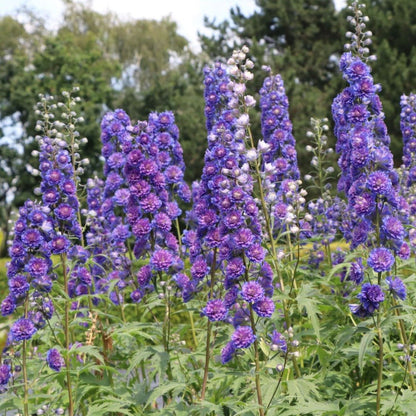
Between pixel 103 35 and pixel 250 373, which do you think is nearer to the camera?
pixel 250 373

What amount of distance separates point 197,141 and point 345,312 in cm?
2056

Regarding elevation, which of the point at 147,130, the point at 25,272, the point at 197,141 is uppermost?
the point at 197,141

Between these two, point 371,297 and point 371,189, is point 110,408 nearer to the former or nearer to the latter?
point 371,297

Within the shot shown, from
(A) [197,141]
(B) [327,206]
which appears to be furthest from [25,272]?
(A) [197,141]

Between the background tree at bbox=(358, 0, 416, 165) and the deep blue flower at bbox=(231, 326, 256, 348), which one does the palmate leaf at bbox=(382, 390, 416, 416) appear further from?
the background tree at bbox=(358, 0, 416, 165)

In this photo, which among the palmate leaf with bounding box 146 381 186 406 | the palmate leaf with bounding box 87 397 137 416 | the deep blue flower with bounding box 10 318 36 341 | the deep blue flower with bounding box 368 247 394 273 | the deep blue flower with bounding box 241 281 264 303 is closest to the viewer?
the deep blue flower with bounding box 368 247 394 273

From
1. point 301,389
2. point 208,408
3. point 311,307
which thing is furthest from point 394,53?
point 208,408

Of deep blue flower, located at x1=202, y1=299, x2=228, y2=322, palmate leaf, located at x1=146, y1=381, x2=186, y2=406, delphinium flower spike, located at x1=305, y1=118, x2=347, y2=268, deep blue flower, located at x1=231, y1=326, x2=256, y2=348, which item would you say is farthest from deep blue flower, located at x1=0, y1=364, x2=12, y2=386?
delphinium flower spike, located at x1=305, y1=118, x2=347, y2=268

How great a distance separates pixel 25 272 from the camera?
4391mm

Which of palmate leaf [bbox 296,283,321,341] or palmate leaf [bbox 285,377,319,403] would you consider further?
palmate leaf [bbox 296,283,321,341]

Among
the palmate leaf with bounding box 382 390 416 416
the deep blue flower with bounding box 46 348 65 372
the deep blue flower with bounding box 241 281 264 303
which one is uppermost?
the deep blue flower with bounding box 241 281 264 303

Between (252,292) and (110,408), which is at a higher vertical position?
(252,292)

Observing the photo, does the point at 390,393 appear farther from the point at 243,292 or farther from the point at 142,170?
the point at 142,170

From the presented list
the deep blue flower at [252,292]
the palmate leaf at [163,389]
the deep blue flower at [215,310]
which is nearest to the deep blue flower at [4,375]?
the palmate leaf at [163,389]
